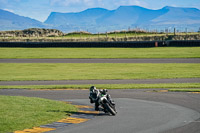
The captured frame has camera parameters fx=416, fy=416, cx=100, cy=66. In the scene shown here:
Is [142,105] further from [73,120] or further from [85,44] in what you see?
[85,44]

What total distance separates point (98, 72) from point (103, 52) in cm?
2357

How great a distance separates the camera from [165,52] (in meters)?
60.3

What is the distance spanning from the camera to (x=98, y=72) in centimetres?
3956

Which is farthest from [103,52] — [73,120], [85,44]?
[73,120]

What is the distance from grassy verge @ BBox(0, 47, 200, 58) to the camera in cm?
5728

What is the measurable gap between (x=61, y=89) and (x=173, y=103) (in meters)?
9.43

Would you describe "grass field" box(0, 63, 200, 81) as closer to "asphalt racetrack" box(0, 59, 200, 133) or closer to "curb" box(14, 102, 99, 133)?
"asphalt racetrack" box(0, 59, 200, 133)

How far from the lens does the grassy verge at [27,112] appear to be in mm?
14223

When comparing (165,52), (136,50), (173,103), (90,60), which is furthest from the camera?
(136,50)

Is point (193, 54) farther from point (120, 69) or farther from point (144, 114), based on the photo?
point (144, 114)

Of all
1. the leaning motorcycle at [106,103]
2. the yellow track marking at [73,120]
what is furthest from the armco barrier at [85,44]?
the yellow track marking at [73,120]

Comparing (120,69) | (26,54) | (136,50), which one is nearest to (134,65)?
(120,69)

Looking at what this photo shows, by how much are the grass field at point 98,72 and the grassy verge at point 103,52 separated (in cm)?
1013

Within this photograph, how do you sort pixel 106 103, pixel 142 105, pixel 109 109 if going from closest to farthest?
pixel 109 109 < pixel 106 103 < pixel 142 105
